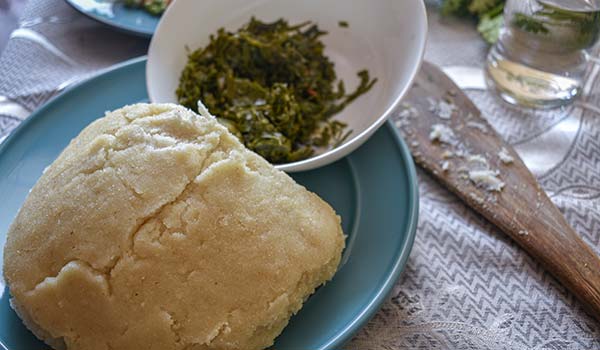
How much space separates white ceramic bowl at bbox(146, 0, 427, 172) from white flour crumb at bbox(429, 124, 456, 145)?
276 mm

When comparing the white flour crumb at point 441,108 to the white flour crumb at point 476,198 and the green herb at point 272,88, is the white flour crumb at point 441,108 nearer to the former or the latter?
the green herb at point 272,88

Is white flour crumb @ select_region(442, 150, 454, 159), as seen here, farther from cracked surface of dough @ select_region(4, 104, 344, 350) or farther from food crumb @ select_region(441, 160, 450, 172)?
cracked surface of dough @ select_region(4, 104, 344, 350)

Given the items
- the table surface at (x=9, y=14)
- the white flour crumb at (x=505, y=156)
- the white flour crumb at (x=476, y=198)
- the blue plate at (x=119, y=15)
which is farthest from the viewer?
the table surface at (x=9, y=14)

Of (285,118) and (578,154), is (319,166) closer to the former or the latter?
(285,118)

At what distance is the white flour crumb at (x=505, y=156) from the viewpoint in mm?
2350

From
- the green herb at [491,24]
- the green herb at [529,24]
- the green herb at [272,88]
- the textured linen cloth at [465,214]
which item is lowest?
the textured linen cloth at [465,214]

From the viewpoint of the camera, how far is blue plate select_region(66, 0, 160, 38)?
2900 millimetres

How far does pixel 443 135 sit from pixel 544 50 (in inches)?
24.4

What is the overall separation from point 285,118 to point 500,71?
112 cm

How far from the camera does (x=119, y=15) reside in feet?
9.88

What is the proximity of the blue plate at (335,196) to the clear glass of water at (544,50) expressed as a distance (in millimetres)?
801

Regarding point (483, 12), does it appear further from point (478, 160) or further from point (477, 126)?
point (478, 160)

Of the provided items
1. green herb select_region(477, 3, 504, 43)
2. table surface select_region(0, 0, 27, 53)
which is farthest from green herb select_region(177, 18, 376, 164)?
table surface select_region(0, 0, 27, 53)

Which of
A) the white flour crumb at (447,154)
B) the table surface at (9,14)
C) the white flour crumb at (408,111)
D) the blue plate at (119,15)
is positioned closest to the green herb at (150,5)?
the blue plate at (119,15)
